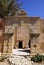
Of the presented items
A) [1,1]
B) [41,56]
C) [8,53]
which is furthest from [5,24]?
[1,1]

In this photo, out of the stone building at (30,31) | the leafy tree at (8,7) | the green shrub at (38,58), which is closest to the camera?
the green shrub at (38,58)

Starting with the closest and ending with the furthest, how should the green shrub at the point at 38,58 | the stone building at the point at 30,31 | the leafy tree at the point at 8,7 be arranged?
1. the green shrub at the point at 38,58
2. the stone building at the point at 30,31
3. the leafy tree at the point at 8,7

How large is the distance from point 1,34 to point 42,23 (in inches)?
141

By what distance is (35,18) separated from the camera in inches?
702

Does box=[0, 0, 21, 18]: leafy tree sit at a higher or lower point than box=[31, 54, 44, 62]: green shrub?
higher

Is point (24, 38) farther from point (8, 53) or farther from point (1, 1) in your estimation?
point (8, 53)

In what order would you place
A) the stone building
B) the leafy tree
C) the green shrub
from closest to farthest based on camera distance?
the green shrub, the stone building, the leafy tree

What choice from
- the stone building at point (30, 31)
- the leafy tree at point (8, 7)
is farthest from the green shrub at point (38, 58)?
the leafy tree at point (8, 7)

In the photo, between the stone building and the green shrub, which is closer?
the green shrub

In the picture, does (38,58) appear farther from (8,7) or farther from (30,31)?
(8,7)

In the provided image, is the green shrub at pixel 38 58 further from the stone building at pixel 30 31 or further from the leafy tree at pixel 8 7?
the leafy tree at pixel 8 7

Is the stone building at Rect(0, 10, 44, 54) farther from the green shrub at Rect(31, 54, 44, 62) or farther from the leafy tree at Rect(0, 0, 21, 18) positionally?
the leafy tree at Rect(0, 0, 21, 18)

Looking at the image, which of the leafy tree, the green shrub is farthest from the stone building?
the leafy tree

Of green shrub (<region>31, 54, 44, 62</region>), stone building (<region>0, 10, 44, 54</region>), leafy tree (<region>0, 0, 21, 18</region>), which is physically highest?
leafy tree (<region>0, 0, 21, 18</region>)
